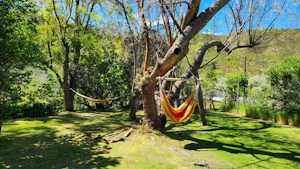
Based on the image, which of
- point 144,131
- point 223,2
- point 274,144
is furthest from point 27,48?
point 274,144

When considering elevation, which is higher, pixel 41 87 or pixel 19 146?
pixel 41 87

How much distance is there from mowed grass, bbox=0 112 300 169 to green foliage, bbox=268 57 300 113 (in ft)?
5.51

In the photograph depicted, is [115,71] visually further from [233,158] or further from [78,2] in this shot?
[233,158]

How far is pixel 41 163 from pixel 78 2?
692 centimetres

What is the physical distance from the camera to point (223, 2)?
11.3 ft

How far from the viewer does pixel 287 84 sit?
19.9 feet

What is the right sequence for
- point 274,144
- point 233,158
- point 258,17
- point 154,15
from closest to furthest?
point 233,158, point 274,144, point 258,17, point 154,15

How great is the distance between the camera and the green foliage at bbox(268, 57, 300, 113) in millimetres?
5816

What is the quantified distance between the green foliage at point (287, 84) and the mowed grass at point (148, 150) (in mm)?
1680

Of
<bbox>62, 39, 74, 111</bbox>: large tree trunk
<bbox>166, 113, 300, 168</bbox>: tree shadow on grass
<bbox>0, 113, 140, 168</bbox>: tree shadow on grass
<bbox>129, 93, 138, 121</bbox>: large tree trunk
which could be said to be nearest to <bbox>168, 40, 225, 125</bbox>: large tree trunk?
<bbox>166, 113, 300, 168</bbox>: tree shadow on grass

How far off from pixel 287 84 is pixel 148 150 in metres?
5.18

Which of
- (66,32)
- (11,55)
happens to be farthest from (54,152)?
(66,32)

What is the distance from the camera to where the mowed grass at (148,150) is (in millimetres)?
2691

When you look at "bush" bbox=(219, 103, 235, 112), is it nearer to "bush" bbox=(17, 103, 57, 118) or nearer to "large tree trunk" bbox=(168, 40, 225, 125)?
"large tree trunk" bbox=(168, 40, 225, 125)
